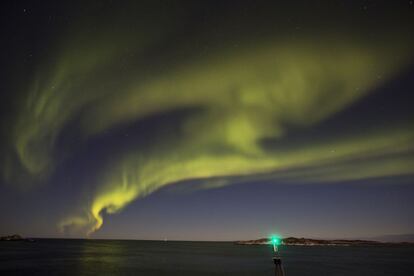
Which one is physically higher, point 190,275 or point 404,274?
point 190,275

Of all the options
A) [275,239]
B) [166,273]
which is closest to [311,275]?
[166,273]

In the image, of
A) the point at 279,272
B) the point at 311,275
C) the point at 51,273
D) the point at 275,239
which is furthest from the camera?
the point at 311,275

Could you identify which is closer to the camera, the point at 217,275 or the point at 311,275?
the point at 217,275

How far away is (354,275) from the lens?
63.8m

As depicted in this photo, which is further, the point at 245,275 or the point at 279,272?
the point at 245,275

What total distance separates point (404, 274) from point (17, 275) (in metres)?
73.5

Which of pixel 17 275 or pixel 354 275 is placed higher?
pixel 17 275

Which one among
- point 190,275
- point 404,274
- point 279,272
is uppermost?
point 279,272

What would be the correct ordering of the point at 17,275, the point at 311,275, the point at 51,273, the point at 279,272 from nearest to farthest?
1. the point at 279,272
2. the point at 17,275
3. the point at 51,273
4. the point at 311,275

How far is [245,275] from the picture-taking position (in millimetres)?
58219

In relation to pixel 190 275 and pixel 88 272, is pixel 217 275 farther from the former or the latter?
pixel 88 272

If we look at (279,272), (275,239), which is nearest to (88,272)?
(275,239)

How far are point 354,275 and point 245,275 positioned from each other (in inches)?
921

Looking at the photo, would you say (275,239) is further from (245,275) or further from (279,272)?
(245,275)
